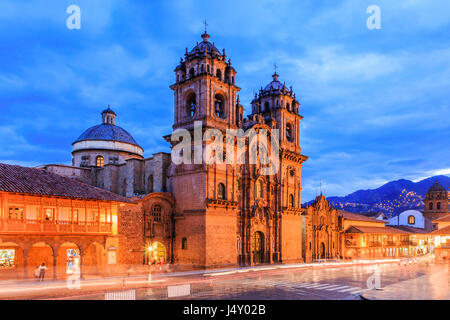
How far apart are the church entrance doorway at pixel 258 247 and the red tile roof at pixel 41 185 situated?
20.2 m

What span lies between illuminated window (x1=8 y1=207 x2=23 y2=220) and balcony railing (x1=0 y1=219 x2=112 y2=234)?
1047mm

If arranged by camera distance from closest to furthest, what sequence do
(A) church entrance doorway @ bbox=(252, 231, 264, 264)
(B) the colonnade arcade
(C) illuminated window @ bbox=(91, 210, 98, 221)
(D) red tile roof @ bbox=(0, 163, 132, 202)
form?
(D) red tile roof @ bbox=(0, 163, 132, 202) < (B) the colonnade arcade < (C) illuminated window @ bbox=(91, 210, 98, 221) < (A) church entrance doorway @ bbox=(252, 231, 264, 264)

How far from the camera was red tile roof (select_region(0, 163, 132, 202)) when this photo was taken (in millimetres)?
30047

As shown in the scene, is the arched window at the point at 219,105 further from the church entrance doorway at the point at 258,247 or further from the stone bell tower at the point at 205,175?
the church entrance doorway at the point at 258,247

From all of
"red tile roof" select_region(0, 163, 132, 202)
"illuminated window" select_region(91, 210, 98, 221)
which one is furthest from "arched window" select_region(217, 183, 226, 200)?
"illuminated window" select_region(91, 210, 98, 221)

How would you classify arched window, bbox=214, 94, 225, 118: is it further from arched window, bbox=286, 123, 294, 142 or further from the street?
the street

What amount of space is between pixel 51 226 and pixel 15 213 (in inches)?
110

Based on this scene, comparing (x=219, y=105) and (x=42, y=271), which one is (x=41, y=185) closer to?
(x=42, y=271)

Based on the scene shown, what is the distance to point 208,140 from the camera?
44125 millimetres

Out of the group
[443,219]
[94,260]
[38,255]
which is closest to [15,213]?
[38,255]

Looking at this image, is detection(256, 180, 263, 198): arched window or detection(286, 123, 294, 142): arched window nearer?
detection(256, 180, 263, 198): arched window

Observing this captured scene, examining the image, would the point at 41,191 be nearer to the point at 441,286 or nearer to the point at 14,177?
the point at 14,177

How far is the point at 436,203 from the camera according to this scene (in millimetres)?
96125
